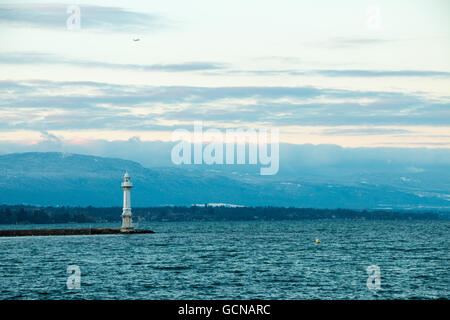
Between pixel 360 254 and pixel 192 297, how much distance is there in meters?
59.5

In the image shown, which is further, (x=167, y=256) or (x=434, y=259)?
(x=167, y=256)

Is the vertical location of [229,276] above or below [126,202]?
below

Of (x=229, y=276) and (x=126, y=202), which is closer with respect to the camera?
(x=229, y=276)

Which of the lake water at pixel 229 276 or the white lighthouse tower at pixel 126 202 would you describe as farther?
the white lighthouse tower at pixel 126 202

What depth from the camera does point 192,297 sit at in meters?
58.4

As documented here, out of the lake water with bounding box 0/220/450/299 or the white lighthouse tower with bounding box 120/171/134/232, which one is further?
the white lighthouse tower with bounding box 120/171/134/232
